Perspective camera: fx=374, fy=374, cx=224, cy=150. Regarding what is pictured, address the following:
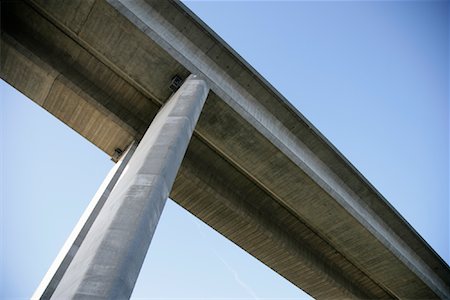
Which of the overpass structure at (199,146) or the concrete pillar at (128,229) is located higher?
the overpass structure at (199,146)

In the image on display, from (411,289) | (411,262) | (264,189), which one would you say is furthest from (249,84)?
(411,289)

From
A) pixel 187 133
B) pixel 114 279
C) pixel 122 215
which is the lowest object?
pixel 114 279

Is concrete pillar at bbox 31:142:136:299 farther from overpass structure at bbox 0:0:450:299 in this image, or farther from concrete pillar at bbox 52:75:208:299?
concrete pillar at bbox 52:75:208:299

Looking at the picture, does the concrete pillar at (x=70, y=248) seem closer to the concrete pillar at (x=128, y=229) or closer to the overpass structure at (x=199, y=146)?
the overpass structure at (x=199, y=146)

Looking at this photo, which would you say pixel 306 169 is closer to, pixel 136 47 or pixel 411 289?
pixel 136 47

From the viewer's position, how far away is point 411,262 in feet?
50.3

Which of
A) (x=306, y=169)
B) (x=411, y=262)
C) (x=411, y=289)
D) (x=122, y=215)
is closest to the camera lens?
(x=122, y=215)

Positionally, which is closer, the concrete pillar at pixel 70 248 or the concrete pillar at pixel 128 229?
the concrete pillar at pixel 128 229

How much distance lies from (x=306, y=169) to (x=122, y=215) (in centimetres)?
776

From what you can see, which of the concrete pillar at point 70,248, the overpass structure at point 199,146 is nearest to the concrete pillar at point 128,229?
the overpass structure at point 199,146

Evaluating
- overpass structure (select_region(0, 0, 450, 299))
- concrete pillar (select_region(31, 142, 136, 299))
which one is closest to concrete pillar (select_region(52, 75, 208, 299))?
overpass structure (select_region(0, 0, 450, 299))

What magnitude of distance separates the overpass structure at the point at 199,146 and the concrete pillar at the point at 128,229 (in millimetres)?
40

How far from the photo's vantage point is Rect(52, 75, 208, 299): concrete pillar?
5.14 meters

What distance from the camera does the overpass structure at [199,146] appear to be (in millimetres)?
9258
